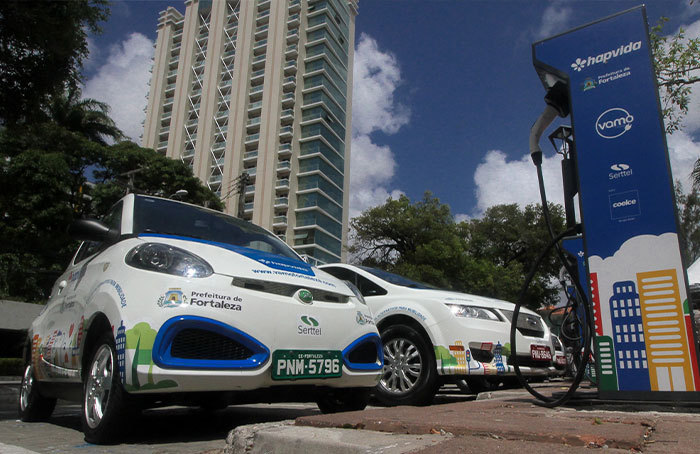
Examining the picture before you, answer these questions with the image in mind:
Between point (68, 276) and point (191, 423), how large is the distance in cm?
167

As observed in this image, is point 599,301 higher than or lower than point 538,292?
lower

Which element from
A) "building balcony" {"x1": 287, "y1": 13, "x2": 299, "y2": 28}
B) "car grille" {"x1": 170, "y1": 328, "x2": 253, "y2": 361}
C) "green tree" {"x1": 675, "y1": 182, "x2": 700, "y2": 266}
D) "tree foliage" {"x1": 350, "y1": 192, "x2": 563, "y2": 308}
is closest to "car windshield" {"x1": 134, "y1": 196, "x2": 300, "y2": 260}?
"car grille" {"x1": 170, "y1": 328, "x2": 253, "y2": 361}

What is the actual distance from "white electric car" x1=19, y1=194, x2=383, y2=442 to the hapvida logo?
2.37m

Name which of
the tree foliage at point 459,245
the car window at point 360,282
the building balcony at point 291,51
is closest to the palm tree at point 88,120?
the tree foliage at point 459,245

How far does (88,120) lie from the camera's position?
2648cm

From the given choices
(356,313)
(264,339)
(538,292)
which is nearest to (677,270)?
(356,313)

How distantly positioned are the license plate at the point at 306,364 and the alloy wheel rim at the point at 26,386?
2655 mm

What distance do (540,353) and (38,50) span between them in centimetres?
821

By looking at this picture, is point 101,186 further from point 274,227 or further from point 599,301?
point 274,227

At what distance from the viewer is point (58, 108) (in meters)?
24.9

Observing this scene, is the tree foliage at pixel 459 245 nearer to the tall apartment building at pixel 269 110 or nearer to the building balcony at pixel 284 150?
the tall apartment building at pixel 269 110

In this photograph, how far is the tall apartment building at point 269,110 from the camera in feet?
199

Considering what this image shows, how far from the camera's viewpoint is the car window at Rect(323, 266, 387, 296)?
5.46m

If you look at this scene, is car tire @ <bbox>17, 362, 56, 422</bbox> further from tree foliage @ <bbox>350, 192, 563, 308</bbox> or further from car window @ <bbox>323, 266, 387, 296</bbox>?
tree foliage @ <bbox>350, 192, 563, 308</bbox>
